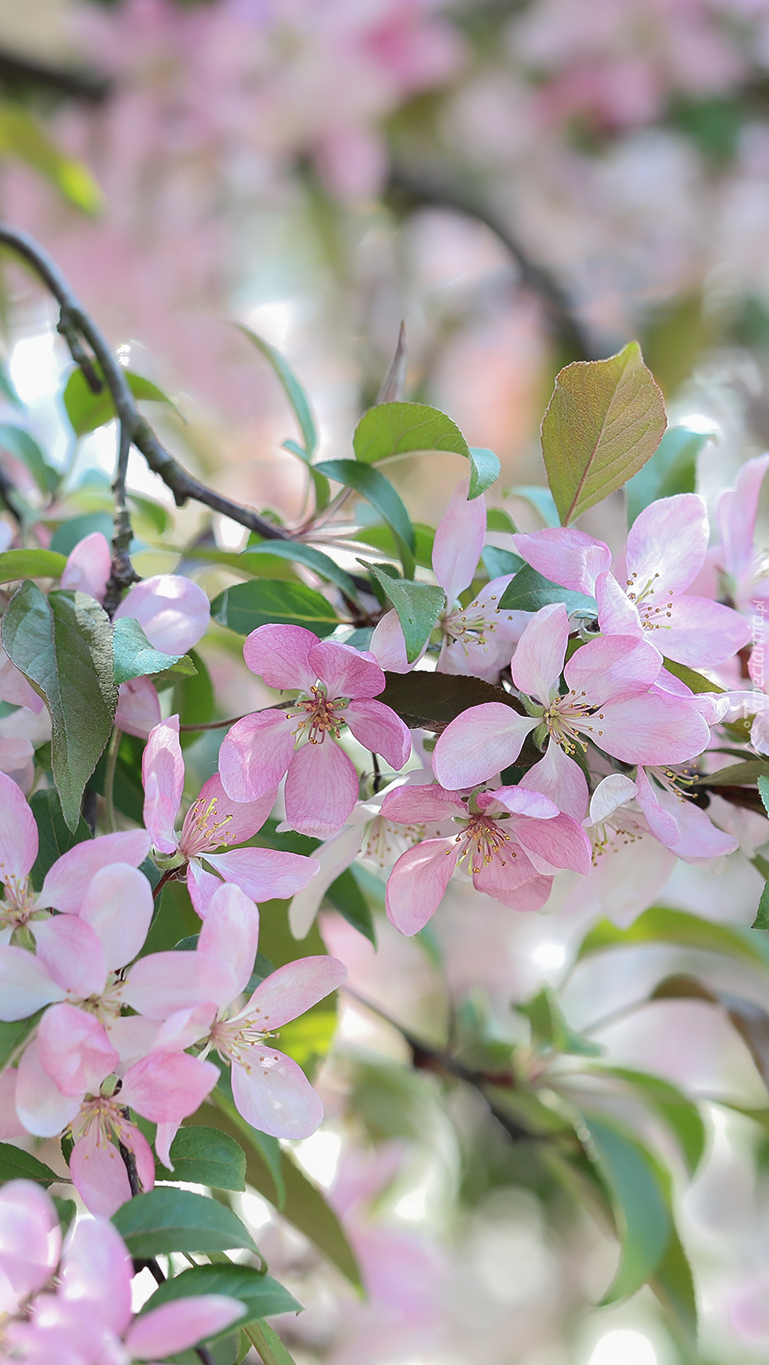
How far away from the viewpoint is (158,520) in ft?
1.94

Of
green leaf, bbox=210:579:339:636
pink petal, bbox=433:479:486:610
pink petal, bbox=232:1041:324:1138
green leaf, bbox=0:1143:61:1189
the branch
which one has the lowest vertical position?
green leaf, bbox=0:1143:61:1189

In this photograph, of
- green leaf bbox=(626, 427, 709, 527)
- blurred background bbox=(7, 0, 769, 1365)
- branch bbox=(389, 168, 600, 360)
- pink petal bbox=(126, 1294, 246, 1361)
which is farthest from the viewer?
branch bbox=(389, 168, 600, 360)

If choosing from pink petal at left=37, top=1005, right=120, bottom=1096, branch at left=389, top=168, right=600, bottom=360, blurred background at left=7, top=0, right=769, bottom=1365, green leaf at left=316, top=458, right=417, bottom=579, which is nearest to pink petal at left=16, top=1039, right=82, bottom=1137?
pink petal at left=37, top=1005, right=120, bottom=1096

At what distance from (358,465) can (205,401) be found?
140 cm

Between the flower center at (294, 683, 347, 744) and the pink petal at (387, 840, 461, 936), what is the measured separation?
5cm

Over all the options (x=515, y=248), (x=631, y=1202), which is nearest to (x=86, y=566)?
Result: (x=631, y=1202)

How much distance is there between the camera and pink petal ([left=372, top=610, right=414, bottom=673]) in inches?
13.7

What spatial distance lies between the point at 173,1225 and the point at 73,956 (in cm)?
8

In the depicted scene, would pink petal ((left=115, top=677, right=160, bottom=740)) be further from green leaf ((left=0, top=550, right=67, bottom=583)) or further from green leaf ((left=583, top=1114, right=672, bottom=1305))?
green leaf ((left=583, top=1114, right=672, bottom=1305))

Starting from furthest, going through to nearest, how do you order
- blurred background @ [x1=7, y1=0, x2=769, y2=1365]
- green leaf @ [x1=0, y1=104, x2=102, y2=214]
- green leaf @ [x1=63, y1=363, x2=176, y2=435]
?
blurred background @ [x1=7, y1=0, x2=769, y2=1365] < green leaf @ [x1=0, y1=104, x2=102, y2=214] < green leaf @ [x1=63, y1=363, x2=176, y2=435]

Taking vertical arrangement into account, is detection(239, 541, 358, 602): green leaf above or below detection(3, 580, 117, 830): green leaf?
above

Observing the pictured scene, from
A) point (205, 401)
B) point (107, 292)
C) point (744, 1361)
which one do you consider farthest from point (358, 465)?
point (744, 1361)

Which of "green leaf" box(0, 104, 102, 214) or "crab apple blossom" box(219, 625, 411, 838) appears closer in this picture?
"crab apple blossom" box(219, 625, 411, 838)

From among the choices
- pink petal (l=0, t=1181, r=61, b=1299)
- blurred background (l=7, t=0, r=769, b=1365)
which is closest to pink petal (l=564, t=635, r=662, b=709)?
pink petal (l=0, t=1181, r=61, b=1299)
